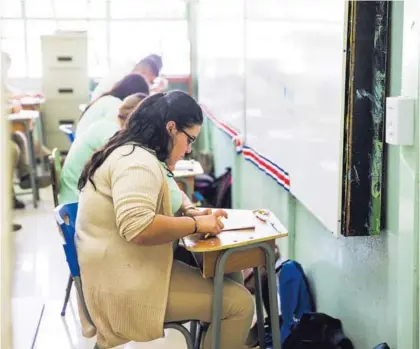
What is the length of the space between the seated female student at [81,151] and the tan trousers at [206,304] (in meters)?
1.06

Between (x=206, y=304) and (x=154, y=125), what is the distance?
581 millimetres

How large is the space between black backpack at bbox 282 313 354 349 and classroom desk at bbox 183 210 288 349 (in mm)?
305

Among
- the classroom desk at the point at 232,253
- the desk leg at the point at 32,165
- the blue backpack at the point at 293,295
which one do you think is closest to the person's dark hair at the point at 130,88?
the blue backpack at the point at 293,295

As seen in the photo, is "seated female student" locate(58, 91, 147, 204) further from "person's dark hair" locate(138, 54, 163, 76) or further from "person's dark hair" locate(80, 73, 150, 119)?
"person's dark hair" locate(138, 54, 163, 76)

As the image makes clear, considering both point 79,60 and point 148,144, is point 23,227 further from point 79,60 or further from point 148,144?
point 148,144

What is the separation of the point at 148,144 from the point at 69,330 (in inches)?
54.1

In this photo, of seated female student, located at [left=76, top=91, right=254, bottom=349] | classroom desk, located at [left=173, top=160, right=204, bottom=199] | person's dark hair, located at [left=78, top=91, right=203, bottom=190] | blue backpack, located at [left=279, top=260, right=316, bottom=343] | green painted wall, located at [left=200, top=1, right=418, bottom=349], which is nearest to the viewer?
green painted wall, located at [left=200, top=1, right=418, bottom=349]

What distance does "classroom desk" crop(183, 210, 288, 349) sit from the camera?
196 cm

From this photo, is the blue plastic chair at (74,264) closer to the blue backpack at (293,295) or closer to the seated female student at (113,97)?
the blue backpack at (293,295)

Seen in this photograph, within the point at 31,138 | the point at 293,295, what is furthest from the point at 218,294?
the point at 31,138

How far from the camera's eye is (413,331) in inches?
69.7

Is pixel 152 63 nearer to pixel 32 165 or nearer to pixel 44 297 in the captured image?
pixel 32 165

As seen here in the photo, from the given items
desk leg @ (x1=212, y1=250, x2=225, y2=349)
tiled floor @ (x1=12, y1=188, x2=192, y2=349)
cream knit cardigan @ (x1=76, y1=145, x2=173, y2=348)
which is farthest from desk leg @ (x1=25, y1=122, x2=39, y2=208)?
desk leg @ (x1=212, y1=250, x2=225, y2=349)

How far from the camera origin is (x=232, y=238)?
6.62 feet
